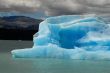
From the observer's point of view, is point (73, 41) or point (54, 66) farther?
point (73, 41)

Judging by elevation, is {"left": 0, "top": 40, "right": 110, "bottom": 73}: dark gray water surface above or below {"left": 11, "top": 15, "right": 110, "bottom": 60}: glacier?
below

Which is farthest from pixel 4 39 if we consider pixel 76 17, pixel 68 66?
pixel 68 66

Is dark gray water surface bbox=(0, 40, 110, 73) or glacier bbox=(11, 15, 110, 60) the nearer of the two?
dark gray water surface bbox=(0, 40, 110, 73)

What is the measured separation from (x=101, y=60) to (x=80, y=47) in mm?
1101

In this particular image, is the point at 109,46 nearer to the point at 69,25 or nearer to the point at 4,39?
the point at 69,25

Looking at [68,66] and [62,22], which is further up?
[62,22]

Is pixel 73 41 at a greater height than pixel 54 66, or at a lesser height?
greater

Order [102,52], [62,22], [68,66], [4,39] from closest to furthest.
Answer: [68,66] < [102,52] < [62,22] < [4,39]

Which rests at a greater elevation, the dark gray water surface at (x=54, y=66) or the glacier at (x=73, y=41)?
the glacier at (x=73, y=41)

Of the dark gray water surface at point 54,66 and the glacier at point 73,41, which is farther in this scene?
the glacier at point 73,41

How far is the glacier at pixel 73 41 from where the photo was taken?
17641 mm

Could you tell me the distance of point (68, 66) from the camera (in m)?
15.9

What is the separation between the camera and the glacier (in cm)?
1764

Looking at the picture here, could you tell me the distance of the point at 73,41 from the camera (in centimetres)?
1838
